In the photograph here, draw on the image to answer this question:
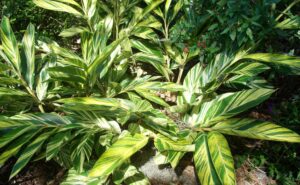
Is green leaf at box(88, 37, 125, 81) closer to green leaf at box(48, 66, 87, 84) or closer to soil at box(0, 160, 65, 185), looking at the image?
green leaf at box(48, 66, 87, 84)

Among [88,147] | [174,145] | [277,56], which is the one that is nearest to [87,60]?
[88,147]

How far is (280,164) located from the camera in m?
2.15

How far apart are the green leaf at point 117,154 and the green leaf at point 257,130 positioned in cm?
50

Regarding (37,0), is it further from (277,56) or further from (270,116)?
(270,116)

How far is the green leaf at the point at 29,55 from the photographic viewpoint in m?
2.06

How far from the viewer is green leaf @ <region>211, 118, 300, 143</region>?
158 centimetres

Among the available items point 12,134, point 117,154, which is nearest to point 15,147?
point 12,134

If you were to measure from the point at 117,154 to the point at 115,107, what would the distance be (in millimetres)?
260

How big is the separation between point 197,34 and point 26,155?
1.51 m

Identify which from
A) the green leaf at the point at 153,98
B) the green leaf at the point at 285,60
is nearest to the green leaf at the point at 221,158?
the green leaf at the point at 153,98

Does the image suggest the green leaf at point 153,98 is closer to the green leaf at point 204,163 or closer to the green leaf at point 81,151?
the green leaf at point 204,163

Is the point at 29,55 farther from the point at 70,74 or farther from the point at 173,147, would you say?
the point at 173,147

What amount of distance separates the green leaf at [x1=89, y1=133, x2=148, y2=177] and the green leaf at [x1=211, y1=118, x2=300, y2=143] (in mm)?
501

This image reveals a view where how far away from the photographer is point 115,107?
5.55 ft
